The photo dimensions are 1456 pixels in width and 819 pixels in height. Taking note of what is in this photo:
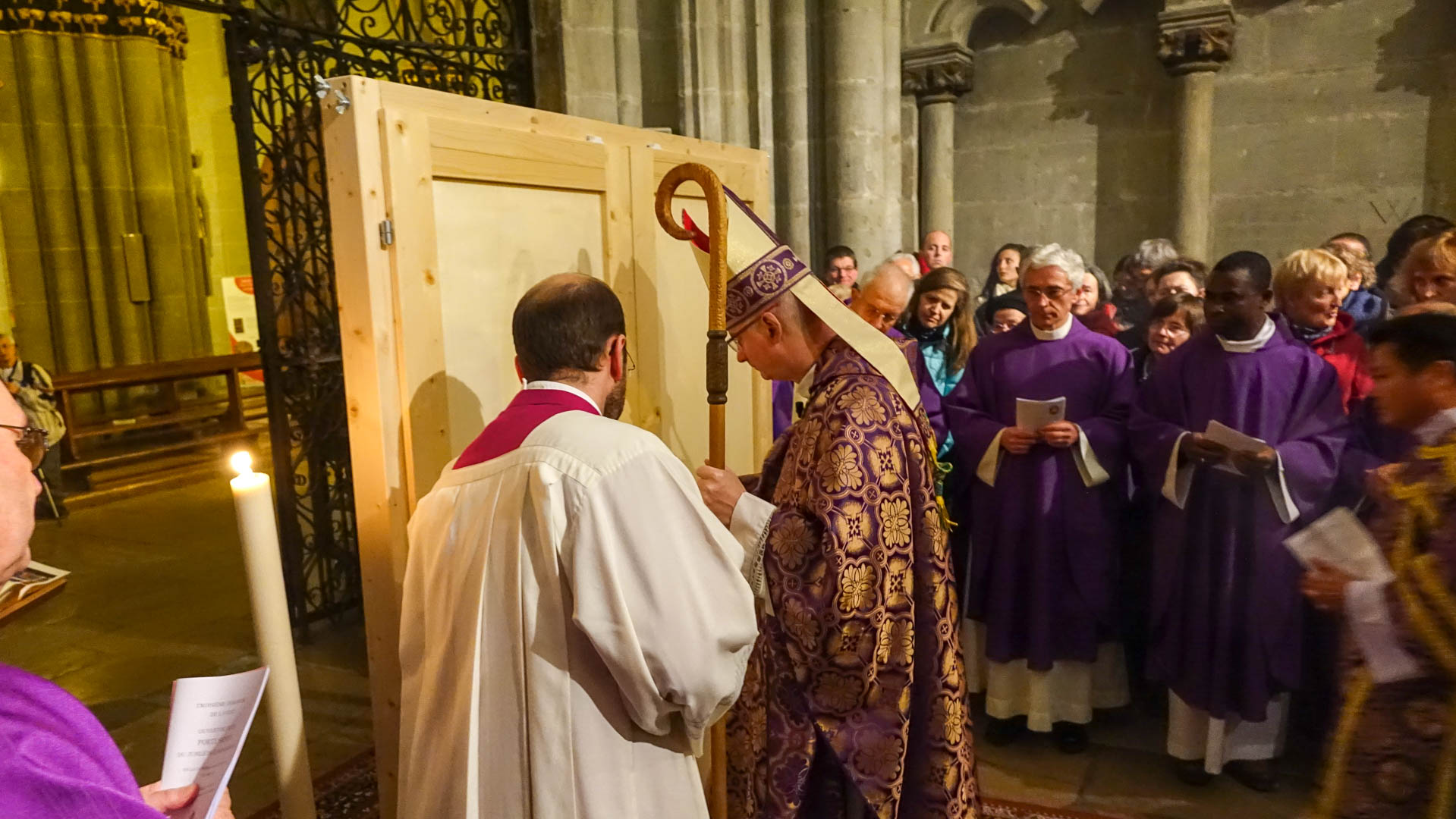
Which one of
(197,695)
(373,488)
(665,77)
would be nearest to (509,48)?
(665,77)

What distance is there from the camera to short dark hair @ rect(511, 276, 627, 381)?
5.65 feet

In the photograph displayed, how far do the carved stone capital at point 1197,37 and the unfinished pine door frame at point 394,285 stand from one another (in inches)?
191

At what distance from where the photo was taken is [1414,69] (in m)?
5.43

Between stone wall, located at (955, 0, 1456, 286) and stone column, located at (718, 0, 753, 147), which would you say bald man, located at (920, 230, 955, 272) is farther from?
stone column, located at (718, 0, 753, 147)

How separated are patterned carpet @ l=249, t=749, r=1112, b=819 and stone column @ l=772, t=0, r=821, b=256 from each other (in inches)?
144

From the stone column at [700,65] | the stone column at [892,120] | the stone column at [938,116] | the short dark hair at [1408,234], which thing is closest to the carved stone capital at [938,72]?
Answer: the stone column at [938,116]

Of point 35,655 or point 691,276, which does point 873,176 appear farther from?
point 35,655

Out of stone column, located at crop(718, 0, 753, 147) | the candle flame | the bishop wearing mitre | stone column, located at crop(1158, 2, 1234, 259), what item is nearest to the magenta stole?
the candle flame

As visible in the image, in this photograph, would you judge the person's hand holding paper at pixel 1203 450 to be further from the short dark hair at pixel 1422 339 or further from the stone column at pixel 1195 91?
the stone column at pixel 1195 91

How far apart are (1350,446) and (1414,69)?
11.9ft

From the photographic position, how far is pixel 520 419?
1.67 metres

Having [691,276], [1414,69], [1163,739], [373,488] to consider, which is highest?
[1414,69]

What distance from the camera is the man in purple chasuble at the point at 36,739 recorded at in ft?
2.99

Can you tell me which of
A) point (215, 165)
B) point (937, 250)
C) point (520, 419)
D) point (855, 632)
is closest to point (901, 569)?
point (855, 632)
